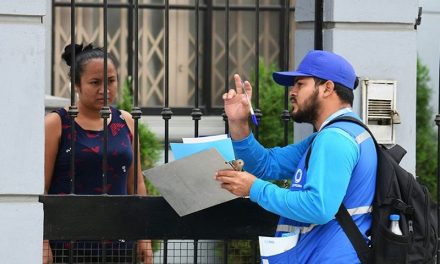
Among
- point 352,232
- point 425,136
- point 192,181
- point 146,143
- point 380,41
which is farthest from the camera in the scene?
point 425,136

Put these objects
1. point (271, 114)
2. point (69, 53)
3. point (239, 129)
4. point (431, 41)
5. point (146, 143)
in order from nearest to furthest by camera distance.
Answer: point (239, 129), point (69, 53), point (146, 143), point (271, 114), point (431, 41)

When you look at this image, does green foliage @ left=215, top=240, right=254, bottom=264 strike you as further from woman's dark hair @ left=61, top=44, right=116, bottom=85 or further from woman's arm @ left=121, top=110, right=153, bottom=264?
woman's dark hair @ left=61, top=44, right=116, bottom=85

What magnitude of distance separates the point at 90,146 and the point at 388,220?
181 cm

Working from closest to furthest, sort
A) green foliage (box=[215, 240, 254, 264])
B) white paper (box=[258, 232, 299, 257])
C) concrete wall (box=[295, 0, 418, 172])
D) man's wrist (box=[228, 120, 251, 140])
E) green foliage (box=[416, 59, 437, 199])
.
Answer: white paper (box=[258, 232, 299, 257]), man's wrist (box=[228, 120, 251, 140]), concrete wall (box=[295, 0, 418, 172]), green foliage (box=[215, 240, 254, 264]), green foliage (box=[416, 59, 437, 199])

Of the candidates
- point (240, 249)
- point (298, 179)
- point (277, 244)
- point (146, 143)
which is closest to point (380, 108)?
point (298, 179)

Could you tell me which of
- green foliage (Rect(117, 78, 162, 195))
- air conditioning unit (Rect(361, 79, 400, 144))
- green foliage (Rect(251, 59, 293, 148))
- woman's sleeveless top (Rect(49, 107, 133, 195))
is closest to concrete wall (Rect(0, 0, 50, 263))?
woman's sleeveless top (Rect(49, 107, 133, 195))

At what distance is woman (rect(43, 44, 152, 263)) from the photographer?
663 centimetres

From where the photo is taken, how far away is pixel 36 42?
Result: 6.12 metres

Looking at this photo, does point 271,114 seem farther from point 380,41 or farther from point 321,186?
point 321,186

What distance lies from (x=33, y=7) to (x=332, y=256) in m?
1.85

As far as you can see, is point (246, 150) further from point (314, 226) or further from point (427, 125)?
point (427, 125)

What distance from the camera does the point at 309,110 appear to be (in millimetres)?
5762

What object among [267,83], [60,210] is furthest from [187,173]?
[267,83]

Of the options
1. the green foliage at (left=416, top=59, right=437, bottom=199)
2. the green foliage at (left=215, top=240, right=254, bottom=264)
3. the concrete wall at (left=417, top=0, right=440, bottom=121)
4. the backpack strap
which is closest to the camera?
the backpack strap
